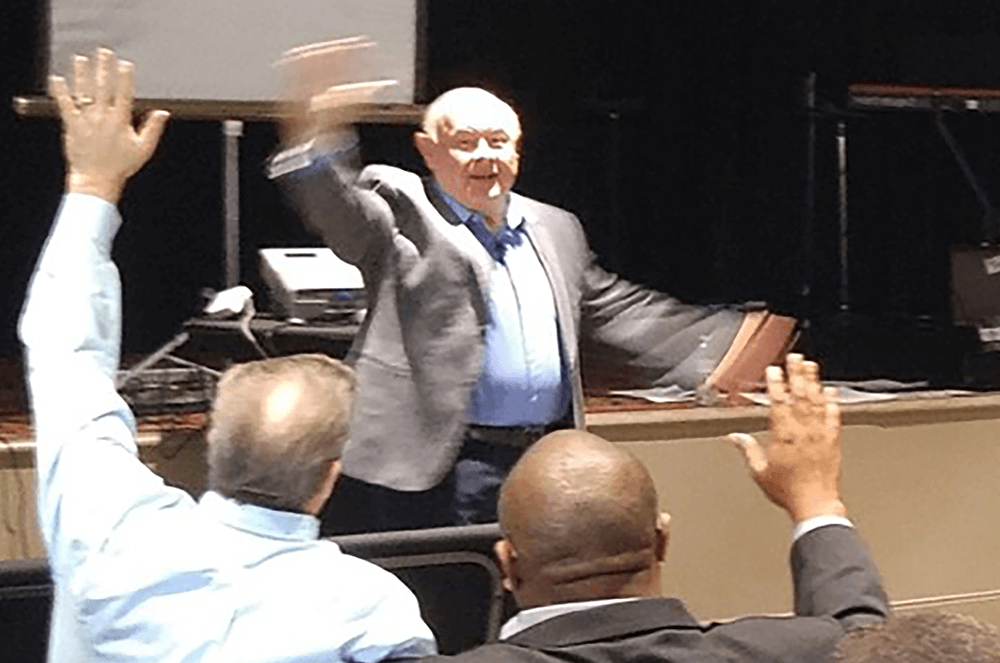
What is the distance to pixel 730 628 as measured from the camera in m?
1.53

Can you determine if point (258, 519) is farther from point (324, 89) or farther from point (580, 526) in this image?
point (324, 89)

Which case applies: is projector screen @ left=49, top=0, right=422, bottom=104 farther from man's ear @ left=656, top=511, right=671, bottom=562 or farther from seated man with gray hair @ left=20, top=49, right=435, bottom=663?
man's ear @ left=656, top=511, right=671, bottom=562

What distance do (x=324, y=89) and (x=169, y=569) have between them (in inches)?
46.4

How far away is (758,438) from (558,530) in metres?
2.27

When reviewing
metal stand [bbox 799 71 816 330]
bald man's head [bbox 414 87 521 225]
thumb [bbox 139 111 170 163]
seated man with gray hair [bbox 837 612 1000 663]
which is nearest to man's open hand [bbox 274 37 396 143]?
bald man's head [bbox 414 87 521 225]

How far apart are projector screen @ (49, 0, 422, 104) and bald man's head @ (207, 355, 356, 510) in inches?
89.9

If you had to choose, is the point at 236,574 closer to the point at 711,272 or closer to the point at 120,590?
the point at 120,590

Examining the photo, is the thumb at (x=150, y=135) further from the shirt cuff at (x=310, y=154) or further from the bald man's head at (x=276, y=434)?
the shirt cuff at (x=310, y=154)

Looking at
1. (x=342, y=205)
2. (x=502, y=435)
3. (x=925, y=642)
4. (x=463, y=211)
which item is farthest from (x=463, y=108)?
(x=925, y=642)

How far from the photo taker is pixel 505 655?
142 cm

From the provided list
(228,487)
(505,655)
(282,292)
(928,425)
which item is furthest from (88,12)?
(505,655)

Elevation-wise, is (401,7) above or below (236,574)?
above

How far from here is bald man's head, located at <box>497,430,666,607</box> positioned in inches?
58.2

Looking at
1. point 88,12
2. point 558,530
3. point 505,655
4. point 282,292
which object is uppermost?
point 88,12
